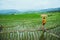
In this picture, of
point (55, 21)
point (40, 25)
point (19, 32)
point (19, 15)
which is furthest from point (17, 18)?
point (55, 21)

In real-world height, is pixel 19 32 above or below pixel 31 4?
below

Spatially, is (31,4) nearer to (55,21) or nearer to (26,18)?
(26,18)

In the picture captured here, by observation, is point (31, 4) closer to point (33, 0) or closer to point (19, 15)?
point (33, 0)

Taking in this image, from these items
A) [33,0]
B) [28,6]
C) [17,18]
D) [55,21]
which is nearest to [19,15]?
[17,18]

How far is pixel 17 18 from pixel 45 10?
0.47 meters

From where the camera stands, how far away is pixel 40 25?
6.69ft

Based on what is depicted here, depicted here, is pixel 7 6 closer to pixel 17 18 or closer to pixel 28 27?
pixel 17 18

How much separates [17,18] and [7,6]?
0.85 ft

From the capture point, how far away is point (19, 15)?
2.04m

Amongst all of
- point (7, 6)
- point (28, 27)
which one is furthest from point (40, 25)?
point (7, 6)

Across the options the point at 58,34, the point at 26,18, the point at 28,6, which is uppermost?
the point at 28,6

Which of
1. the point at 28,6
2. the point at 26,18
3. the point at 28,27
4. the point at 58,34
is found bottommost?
the point at 58,34

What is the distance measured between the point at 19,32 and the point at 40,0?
619 millimetres

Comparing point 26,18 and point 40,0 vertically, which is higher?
point 40,0
